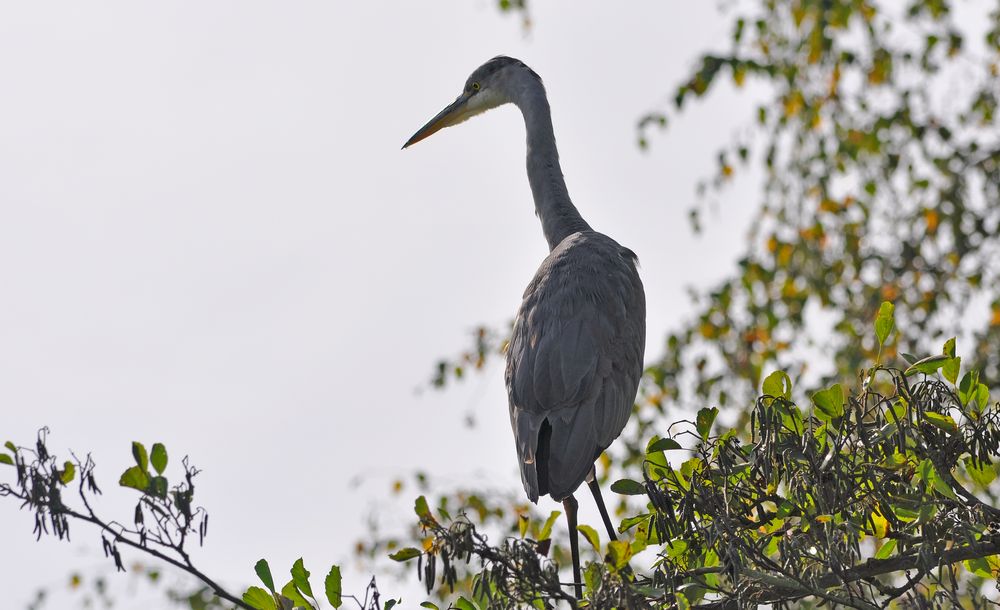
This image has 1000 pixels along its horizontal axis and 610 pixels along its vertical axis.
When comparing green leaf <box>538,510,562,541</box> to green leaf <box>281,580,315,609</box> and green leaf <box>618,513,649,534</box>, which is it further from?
green leaf <box>281,580,315,609</box>

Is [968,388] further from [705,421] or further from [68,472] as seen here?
[68,472]

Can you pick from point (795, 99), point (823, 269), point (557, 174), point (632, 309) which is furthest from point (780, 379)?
point (795, 99)

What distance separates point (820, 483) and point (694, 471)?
Answer: 244 millimetres

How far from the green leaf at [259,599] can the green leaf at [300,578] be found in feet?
0.19

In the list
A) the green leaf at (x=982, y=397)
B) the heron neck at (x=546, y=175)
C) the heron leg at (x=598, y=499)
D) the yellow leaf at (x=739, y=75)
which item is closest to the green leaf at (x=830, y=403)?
the green leaf at (x=982, y=397)

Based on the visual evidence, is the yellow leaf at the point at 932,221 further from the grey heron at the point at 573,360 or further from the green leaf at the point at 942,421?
the green leaf at the point at 942,421

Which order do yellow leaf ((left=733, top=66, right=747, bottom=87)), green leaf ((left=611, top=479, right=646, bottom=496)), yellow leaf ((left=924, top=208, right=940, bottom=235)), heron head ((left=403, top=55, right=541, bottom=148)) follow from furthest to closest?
yellow leaf ((left=733, top=66, right=747, bottom=87))
yellow leaf ((left=924, top=208, right=940, bottom=235))
heron head ((left=403, top=55, right=541, bottom=148))
green leaf ((left=611, top=479, right=646, bottom=496))

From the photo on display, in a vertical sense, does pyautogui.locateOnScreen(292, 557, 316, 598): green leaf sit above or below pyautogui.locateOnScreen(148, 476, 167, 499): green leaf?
Answer: below

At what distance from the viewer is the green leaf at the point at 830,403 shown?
7.51ft

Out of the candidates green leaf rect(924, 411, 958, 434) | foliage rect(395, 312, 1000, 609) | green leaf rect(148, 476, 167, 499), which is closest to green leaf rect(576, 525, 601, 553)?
foliage rect(395, 312, 1000, 609)

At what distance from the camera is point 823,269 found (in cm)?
570

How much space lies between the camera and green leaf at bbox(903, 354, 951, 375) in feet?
7.60

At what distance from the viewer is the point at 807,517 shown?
2078mm

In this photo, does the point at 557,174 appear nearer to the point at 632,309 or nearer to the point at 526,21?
the point at 632,309
